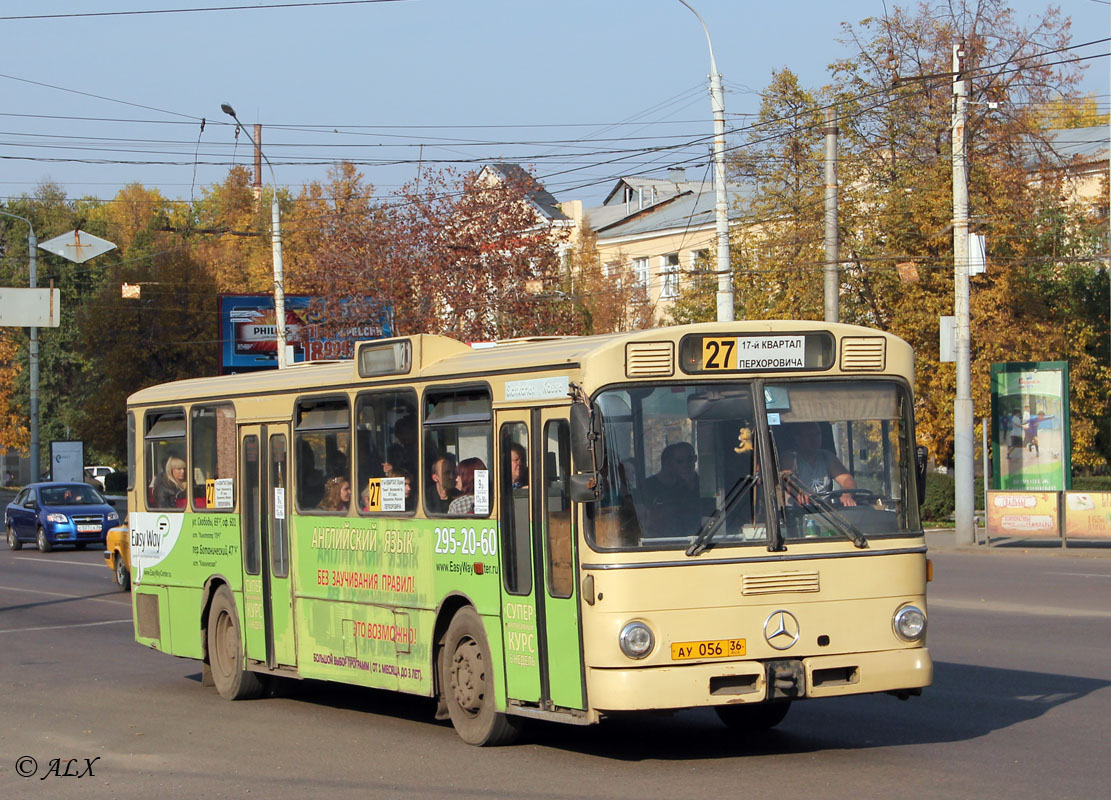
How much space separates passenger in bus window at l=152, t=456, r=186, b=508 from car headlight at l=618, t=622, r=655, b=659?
642 cm

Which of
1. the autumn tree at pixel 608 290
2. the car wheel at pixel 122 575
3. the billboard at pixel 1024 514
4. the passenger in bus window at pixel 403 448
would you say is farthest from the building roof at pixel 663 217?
the passenger in bus window at pixel 403 448

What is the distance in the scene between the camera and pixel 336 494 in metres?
11.3

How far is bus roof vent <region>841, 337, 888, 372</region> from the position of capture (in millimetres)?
9039

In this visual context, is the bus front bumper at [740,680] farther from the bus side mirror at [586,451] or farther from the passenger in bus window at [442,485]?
the passenger in bus window at [442,485]

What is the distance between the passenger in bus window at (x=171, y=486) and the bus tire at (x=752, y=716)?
19.2ft

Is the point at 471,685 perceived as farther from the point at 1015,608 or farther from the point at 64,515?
the point at 64,515

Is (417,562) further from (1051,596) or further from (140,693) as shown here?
(1051,596)

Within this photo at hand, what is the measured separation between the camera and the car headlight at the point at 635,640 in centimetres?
824

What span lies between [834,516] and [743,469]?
0.65 meters

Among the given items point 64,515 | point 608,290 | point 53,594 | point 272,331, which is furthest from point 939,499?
point 272,331

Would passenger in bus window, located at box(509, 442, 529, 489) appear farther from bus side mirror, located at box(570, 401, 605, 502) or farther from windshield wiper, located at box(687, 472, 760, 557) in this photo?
windshield wiper, located at box(687, 472, 760, 557)

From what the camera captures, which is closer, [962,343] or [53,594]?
[53,594]

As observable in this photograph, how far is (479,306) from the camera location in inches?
1750

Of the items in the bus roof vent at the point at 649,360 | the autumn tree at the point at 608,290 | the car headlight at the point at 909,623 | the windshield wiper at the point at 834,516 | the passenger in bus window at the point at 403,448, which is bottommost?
the car headlight at the point at 909,623
